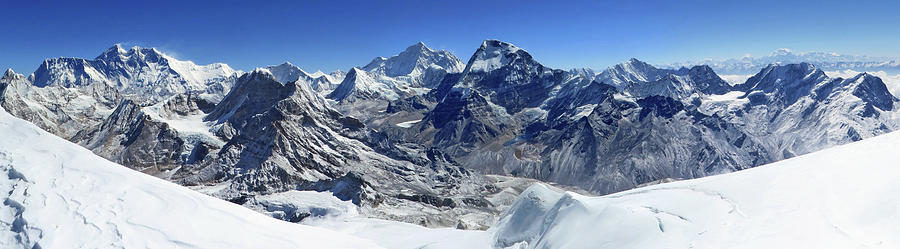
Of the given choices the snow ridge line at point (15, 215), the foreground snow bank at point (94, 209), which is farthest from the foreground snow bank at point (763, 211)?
the snow ridge line at point (15, 215)

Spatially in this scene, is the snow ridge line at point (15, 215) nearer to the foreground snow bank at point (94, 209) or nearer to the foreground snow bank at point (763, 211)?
the foreground snow bank at point (94, 209)

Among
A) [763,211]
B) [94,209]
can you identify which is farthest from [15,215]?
[763,211]

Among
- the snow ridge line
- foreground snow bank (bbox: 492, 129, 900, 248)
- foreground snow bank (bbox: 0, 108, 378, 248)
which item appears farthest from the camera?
foreground snow bank (bbox: 492, 129, 900, 248)

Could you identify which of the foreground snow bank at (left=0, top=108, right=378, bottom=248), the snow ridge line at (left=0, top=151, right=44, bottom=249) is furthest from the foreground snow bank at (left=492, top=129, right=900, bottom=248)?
the snow ridge line at (left=0, top=151, right=44, bottom=249)

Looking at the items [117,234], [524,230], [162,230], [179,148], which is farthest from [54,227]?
[179,148]

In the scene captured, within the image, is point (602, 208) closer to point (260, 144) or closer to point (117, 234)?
point (117, 234)

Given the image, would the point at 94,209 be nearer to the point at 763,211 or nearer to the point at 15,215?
the point at 15,215

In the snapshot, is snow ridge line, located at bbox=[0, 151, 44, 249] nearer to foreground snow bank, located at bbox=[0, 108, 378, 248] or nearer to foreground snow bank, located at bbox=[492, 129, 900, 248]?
foreground snow bank, located at bbox=[0, 108, 378, 248]
